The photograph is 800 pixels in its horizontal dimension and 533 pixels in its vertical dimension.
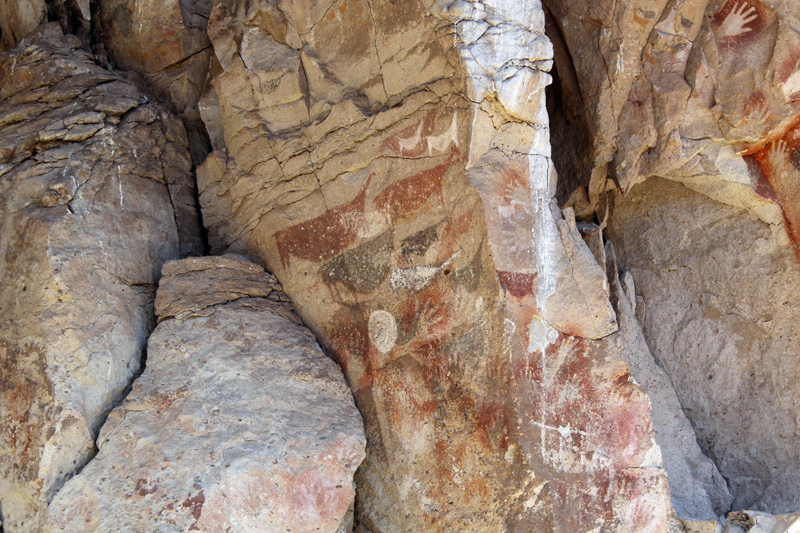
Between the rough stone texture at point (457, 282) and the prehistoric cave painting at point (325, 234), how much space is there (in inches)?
0.5

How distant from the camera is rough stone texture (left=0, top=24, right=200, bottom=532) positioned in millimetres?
3109

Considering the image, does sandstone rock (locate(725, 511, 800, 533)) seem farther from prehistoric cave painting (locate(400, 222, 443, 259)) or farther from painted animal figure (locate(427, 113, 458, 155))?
painted animal figure (locate(427, 113, 458, 155))

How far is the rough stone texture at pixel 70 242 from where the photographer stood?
3109 mm

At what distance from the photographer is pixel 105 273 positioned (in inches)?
139

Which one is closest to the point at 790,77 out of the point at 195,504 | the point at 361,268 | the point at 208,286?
the point at 361,268

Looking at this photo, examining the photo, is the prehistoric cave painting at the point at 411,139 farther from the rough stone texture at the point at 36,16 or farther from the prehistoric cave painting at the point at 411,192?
the rough stone texture at the point at 36,16

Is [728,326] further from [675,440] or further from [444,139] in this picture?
[444,139]

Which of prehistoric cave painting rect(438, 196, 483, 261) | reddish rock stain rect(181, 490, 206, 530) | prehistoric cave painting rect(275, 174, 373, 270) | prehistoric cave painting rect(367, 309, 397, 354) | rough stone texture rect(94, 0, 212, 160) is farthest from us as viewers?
rough stone texture rect(94, 0, 212, 160)

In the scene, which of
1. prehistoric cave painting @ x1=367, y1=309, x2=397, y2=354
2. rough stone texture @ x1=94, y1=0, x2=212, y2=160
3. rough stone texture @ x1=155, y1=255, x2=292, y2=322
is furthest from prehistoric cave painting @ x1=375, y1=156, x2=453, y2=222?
rough stone texture @ x1=94, y1=0, x2=212, y2=160

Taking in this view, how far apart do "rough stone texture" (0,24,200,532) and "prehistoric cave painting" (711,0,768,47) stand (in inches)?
122

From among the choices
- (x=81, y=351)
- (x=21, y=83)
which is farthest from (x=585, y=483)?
(x=21, y=83)

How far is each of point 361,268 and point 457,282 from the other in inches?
22.1

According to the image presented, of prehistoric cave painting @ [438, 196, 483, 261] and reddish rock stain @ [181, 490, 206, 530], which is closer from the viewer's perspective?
reddish rock stain @ [181, 490, 206, 530]

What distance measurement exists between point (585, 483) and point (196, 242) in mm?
2573
